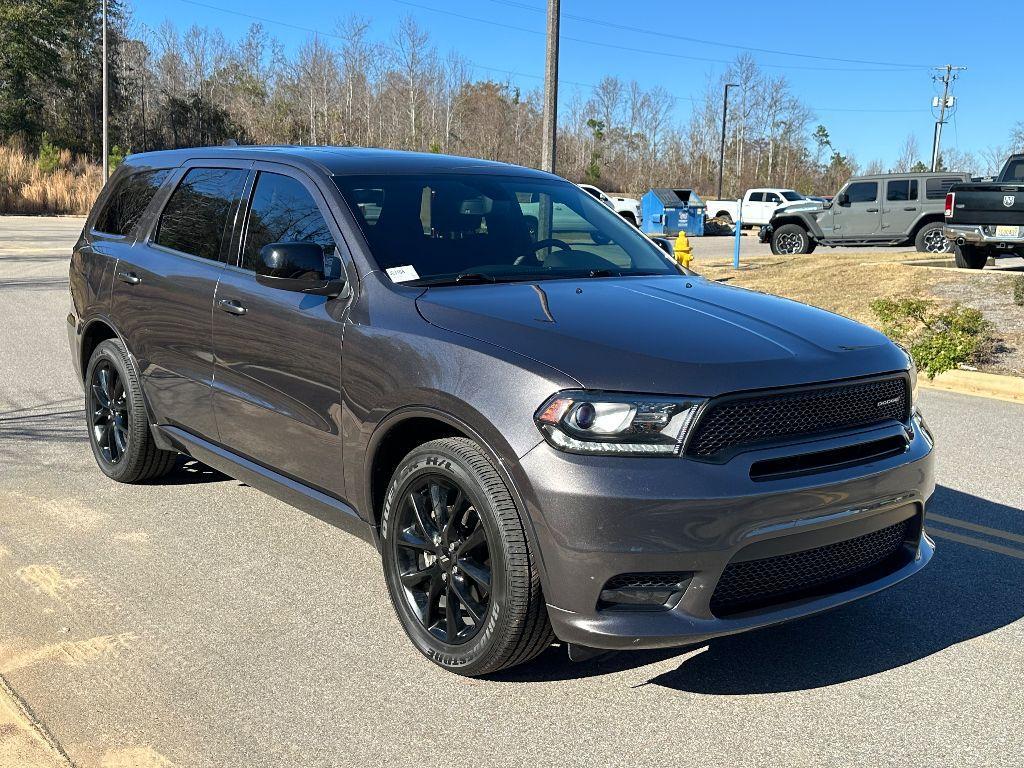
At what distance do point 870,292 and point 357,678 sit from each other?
534 inches

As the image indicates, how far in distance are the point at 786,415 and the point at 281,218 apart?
2.53 meters

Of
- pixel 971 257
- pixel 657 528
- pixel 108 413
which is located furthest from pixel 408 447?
pixel 971 257

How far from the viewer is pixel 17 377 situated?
28.9ft

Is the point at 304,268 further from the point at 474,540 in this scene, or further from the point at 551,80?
the point at 551,80

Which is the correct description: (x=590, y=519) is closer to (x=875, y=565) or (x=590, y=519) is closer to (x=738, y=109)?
(x=875, y=565)

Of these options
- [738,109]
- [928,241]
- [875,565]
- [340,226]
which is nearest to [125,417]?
[340,226]

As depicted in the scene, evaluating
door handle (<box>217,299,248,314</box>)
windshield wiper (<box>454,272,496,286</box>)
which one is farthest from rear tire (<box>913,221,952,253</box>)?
door handle (<box>217,299,248,314</box>)

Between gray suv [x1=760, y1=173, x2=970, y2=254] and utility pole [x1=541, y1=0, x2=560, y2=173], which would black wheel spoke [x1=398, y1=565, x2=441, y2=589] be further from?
gray suv [x1=760, y1=173, x2=970, y2=254]

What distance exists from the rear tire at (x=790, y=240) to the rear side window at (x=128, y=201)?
22430 mm

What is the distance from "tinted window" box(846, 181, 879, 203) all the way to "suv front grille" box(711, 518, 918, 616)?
75.6 feet

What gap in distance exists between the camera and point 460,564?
357 cm

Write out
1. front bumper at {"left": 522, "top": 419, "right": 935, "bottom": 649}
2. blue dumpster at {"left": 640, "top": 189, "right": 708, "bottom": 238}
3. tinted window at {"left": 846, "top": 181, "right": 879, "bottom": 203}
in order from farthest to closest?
blue dumpster at {"left": 640, "top": 189, "right": 708, "bottom": 238}
tinted window at {"left": 846, "top": 181, "right": 879, "bottom": 203}
front bumper at {"left": 522, "top": 419, "right": 935, "bottom": 649}

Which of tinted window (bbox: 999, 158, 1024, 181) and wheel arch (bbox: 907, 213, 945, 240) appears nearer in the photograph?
tinted window (bbox: 999, 158, 1024, 181)

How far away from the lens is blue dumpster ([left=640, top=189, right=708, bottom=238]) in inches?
1474
